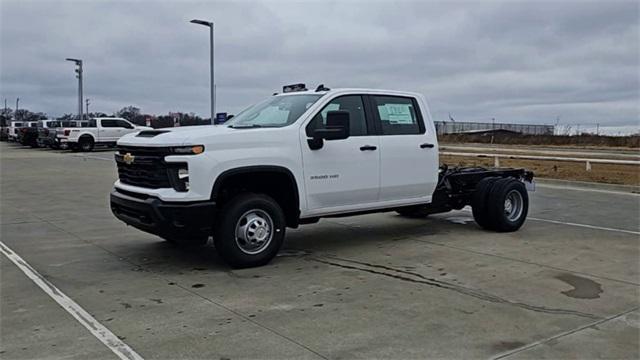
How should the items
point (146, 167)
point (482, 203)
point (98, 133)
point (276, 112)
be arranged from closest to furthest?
point (146, 167) < point (276, 112) < point (482, 203) < point (98, 133)

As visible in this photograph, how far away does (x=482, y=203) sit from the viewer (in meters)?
9.20

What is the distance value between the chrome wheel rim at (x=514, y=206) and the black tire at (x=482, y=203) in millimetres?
379

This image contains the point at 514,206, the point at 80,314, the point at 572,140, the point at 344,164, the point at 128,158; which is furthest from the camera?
the point at 572,140

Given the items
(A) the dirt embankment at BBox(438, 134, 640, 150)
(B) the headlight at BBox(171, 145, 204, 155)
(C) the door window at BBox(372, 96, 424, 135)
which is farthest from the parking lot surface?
(A) the dirt embankment at BBox(438, 134, 640, 150)

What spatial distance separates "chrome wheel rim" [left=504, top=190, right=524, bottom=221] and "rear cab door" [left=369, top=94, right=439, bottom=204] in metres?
1.49

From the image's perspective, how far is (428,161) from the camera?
8570 millimetres

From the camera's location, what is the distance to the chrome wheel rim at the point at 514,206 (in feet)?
31.0

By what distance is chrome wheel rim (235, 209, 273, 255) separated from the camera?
22.5 ft

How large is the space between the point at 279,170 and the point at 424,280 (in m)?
2.02

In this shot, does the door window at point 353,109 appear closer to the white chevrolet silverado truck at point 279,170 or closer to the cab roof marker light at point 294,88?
the white chevrolet silverado truck at point 279,170

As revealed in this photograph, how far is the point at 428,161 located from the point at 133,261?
4.11 meters

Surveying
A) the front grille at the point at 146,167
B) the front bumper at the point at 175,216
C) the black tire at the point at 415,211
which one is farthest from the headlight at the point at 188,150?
the black tire at the point at 415,211

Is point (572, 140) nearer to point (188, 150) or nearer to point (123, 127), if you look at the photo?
point (123, 127)

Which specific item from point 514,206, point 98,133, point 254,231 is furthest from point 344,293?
point 98,133
